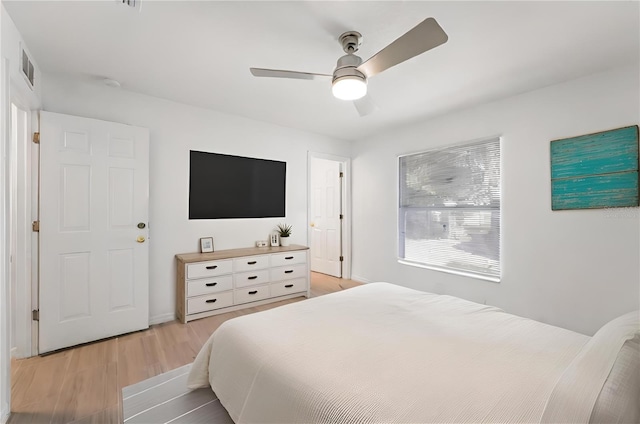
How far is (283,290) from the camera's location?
3754mm

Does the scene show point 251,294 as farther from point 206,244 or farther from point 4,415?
point 4,415

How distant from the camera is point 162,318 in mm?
3084

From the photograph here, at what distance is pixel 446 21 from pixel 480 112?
1.75m

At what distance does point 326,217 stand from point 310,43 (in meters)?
3.46

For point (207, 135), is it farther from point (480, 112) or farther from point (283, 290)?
point (480, 112)

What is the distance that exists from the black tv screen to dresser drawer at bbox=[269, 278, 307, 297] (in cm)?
96

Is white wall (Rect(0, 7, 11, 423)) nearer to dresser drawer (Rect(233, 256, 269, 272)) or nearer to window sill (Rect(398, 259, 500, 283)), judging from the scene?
dresser drawer (Rect(233, 256, 269, 272))

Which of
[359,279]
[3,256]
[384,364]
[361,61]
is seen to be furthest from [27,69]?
[359,279]

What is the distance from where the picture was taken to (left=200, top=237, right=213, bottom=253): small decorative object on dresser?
3369 mm

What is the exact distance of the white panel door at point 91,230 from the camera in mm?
2387

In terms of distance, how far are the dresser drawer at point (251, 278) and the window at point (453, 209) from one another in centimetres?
196

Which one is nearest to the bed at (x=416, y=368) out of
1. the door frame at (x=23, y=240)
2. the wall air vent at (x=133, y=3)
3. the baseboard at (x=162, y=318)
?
the baseboard at (x=162, y=318)

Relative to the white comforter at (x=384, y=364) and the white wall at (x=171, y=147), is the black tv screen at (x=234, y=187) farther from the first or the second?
the white comforter at (x=384, y=364)

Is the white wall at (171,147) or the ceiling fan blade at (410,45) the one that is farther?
the white wall at (171,147)
